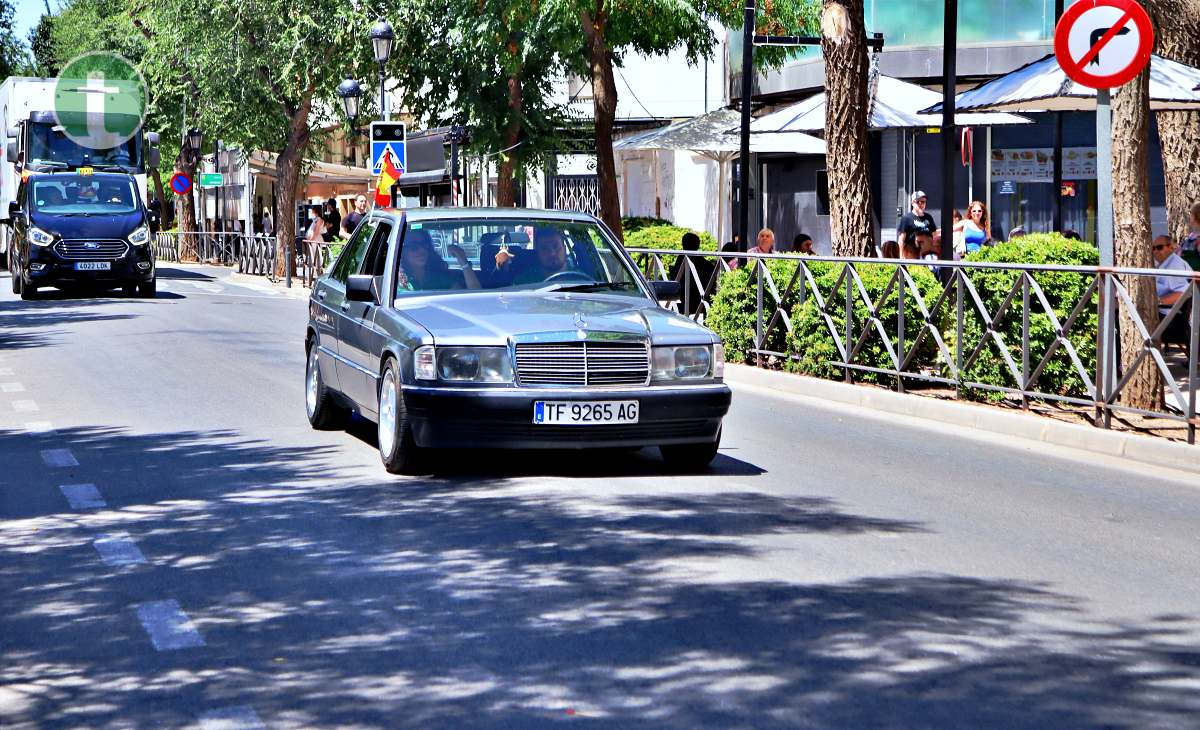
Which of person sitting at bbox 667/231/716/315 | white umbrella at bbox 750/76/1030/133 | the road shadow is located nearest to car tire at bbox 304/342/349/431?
the road shadow

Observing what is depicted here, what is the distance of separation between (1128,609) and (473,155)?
32.8 metres

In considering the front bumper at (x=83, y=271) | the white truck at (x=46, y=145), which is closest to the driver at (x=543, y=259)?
the front bumper at (x=83, y=271)

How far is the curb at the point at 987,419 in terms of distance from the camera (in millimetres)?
10969

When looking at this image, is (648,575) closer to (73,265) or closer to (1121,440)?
(1121,440)

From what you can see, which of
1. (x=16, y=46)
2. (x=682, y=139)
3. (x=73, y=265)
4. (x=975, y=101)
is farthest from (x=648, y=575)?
(x=16, y=46)

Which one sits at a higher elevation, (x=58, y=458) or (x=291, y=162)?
(x=291, y=162)

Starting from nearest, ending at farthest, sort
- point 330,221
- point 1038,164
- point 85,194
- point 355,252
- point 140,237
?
1. point 355,252
2. point 140,237
3. point 1038,164
4. point 85,194
5. point 330,221

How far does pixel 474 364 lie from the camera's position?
9.53 meters

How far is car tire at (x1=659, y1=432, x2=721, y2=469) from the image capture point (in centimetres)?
1013

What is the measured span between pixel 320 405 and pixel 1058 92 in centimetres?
803

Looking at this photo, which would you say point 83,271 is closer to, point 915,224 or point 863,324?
point 915,224

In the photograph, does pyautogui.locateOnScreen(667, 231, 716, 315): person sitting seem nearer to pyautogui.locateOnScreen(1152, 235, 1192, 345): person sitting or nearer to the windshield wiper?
pyautogui.locateOnScreen(1152, 235, 1192, 345): person sitting

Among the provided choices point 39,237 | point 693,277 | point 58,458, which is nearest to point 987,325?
point 693,277

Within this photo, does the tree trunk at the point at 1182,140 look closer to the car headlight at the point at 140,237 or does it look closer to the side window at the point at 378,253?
the side window at the point at 378,253
